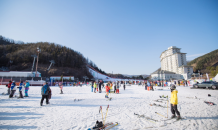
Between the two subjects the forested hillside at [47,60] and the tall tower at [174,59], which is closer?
the forested hillside at [47,60]

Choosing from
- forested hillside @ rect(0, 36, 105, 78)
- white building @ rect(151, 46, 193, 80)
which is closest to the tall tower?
white building @ rect(151, 46, 193, 80)

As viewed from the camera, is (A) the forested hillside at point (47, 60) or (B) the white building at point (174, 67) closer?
(A) the forested hillside at point (47, 60)

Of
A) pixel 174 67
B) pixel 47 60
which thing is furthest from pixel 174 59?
pixel 47 60

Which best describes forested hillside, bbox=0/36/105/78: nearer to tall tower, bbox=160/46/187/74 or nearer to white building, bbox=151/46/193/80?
white building, bbox=151/46/193/80

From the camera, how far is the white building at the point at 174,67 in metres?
78.7

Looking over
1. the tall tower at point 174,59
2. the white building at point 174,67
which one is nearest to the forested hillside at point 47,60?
the white building at point 174,67

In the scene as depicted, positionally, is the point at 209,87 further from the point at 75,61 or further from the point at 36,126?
the point at 75,61

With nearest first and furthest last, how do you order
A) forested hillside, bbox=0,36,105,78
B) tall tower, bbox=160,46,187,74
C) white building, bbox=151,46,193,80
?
forested hillside, bbox=0,36,105,78 → white building, bbox=151,46,193,80 → tall tower, bbox=160,46,187,74

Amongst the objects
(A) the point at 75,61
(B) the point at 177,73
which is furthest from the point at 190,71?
(A) the point at 75,61

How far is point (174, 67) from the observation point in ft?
297

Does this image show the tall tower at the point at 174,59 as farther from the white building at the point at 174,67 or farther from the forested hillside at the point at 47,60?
the forested hillside at the point at 47,60

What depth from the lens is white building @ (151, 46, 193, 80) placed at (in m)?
78.7

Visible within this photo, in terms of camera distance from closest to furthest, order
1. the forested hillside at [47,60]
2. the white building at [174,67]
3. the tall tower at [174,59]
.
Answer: the forested hillside at [47,60] → the white building at [174,67] → the tall tower at [174,59]

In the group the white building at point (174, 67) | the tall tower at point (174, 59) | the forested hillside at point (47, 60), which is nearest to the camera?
the forested hillside at point (47, 60)
